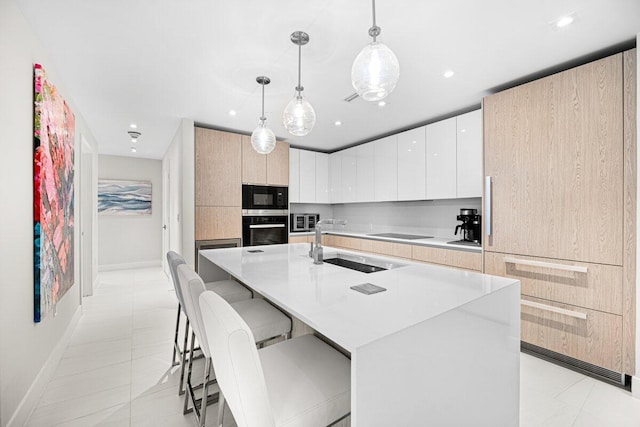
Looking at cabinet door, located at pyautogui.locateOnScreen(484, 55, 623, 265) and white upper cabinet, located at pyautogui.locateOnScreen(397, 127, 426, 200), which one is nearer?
cabinet door, located at pyautogui.locateOnScreen(484, 55, 623, 265)

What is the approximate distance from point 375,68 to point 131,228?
6311 mm

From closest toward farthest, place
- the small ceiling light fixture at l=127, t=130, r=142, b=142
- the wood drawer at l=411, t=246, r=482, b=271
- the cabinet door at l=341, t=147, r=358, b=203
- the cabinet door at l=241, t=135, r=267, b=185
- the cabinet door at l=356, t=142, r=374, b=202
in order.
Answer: the wood drawer at l=411, t=246, r=482, b=271 < the cabinet door at l=241, t=135, r=267, b=185 < the small ceiling light fixture at l=127, t=130, r=142, b=142 < the cabinet door at l=356, t=142, r=374, b=202 < the cabinet door at l=341, t=147, r=358, b=203

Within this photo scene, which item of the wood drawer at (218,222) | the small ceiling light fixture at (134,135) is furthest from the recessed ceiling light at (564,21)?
the small ceiling light fixture at (134,135)

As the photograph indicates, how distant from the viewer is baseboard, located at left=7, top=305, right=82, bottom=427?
154cm

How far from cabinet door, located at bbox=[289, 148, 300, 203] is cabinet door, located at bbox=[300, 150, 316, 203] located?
0.07m

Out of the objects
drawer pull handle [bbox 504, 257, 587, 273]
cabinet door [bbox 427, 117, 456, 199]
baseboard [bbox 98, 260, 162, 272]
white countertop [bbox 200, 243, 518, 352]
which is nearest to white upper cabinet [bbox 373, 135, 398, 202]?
cabinet door [bbox 427, 117, 456, 199]

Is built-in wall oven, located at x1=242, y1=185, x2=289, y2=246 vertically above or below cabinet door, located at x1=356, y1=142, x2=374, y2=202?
below

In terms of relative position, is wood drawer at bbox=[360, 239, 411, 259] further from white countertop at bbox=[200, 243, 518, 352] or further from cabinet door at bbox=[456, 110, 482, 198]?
white countertop at bbox=[200, 243, 518, 352]

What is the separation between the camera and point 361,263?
2043 millimetres

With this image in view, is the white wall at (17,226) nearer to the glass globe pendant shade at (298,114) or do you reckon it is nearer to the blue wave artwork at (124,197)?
the glass globe pendant shade at (298,114)

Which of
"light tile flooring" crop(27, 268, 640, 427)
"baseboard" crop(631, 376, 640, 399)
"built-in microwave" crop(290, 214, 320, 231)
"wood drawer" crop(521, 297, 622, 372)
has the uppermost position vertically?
"built-in microwave" crop(290, 214, 320, 231)

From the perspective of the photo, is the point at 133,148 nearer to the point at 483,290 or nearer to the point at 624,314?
the point at 483,290

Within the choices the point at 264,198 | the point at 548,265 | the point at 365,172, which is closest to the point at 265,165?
the point at 264,198

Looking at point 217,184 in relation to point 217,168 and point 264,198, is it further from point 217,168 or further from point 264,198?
point 264,198
